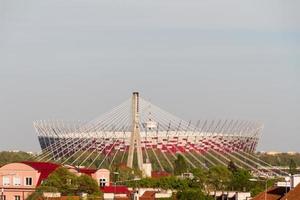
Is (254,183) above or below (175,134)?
below

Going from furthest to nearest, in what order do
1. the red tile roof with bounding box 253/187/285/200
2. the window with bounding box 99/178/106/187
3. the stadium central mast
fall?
the stadium central mast < the window with bounding box 99/178/106/187 < the red tile roof with bounding box 253/187/285/200

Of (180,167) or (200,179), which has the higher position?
(180,167)

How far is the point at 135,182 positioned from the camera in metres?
107

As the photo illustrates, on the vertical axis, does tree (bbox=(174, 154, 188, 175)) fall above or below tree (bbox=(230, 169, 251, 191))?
above

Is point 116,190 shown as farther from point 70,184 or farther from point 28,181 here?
point 28,181

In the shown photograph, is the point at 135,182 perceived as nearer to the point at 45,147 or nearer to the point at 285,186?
the point at 285,186

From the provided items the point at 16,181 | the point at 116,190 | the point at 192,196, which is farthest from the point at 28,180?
the point at 192,196

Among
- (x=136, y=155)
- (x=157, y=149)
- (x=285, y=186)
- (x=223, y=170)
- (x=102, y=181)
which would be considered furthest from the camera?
(x=157, y=149)

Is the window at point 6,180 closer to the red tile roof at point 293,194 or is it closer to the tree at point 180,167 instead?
the tree at point 180,167

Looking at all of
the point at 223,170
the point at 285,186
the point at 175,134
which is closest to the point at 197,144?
the point at 175,134

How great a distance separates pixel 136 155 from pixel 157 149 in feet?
40.8

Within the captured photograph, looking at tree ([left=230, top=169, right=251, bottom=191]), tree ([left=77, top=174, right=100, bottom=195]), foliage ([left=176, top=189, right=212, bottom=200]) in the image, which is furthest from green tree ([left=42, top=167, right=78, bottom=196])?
tree ([left=230, top=169, right=251, bottom=191])

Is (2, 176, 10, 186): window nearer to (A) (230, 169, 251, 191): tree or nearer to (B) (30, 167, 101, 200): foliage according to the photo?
(B) (30, 167, 101, 200): foliage

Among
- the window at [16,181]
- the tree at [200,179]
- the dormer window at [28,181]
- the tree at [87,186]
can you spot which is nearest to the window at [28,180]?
the dormer window at [28,181]
